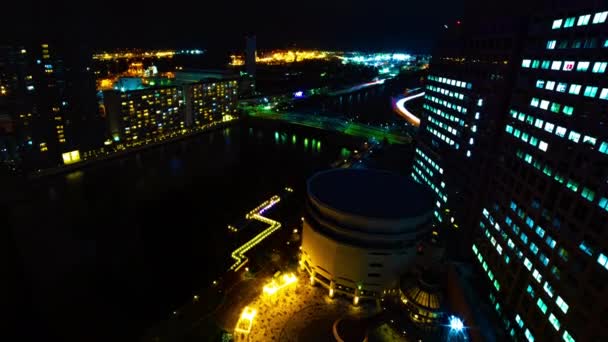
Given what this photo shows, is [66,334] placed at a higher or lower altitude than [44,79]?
lower

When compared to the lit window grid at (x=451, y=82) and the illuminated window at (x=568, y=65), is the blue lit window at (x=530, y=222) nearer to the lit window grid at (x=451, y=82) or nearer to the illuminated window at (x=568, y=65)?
the illuminated window at (x=568, y=65)

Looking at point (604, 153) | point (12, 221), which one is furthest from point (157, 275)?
point (604, 153)

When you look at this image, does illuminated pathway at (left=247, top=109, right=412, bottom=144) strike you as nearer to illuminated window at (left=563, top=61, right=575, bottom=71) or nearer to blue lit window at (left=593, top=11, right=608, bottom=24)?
illuminated window at (left=563, top=61, right=575, bottom=71)

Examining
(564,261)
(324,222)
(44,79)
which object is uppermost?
(44,79)

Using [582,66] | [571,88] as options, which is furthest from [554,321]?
[582,66]

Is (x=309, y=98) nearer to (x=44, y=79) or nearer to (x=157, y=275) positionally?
(x=44, y=79)

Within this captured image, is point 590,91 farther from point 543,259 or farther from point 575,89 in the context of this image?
point 543,259

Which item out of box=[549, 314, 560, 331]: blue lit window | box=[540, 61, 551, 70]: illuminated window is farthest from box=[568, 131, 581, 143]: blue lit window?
box=[549, 314, 560, 331]: blue lit window
